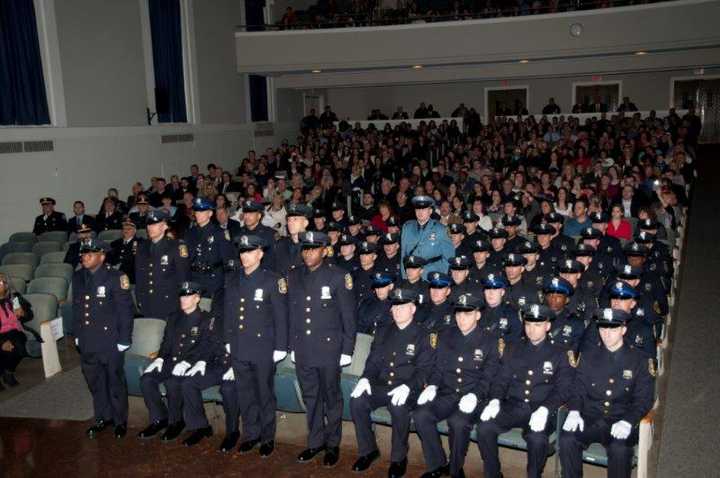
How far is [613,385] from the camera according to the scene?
14.6 feet

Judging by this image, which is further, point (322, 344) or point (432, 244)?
point (432, 244)

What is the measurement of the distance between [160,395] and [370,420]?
180cm

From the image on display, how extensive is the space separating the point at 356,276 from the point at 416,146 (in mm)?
9393

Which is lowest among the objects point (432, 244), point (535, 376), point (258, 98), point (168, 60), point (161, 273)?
point (535, 376)

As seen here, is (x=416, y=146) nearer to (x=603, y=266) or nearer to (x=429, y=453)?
(x=603, y=266)

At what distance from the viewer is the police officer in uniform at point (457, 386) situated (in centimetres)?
455

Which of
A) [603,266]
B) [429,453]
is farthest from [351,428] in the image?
[603,266]

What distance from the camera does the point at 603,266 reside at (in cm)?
730

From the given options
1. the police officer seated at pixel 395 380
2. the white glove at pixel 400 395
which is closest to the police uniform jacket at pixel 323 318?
the police officer seated at pixel 395 380

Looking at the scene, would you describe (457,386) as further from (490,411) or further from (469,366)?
(490,411)

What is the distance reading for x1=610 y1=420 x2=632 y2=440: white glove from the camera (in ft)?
13.5

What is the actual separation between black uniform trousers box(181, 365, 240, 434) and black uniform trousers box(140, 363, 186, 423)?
0.31ft

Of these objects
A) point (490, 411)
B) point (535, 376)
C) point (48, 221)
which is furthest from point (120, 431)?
point (48, 221)

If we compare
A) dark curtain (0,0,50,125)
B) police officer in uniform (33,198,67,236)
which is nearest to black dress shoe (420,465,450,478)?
police officer in uniform (33,198,67,236)
